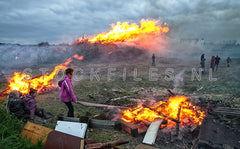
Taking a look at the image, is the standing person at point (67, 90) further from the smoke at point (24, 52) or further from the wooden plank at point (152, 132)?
the smoke at point (24, 52)

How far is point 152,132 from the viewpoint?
193 inches

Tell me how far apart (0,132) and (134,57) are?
3171cm

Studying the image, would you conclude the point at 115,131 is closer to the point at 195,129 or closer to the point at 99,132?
the point at 99,132

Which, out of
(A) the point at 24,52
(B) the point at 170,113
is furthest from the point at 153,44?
(B) the point at 170,113

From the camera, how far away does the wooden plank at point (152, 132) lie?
15.1 ft

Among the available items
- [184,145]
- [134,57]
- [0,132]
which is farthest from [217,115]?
[134,57]

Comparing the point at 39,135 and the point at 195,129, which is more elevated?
the point at 39,135

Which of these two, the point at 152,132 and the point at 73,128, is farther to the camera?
the point at 152,132

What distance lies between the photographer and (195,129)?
5.11 meters

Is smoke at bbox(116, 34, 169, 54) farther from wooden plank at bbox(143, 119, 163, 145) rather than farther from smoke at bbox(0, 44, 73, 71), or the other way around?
wooden plank at bbox(143, 119, 163, 145)

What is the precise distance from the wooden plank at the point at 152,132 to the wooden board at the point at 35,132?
2668 mm

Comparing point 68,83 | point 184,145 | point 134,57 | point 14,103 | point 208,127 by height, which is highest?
point 134,57

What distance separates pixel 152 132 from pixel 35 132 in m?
3.23

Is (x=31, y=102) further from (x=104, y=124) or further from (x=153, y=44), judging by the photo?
(x=153, y=44)
